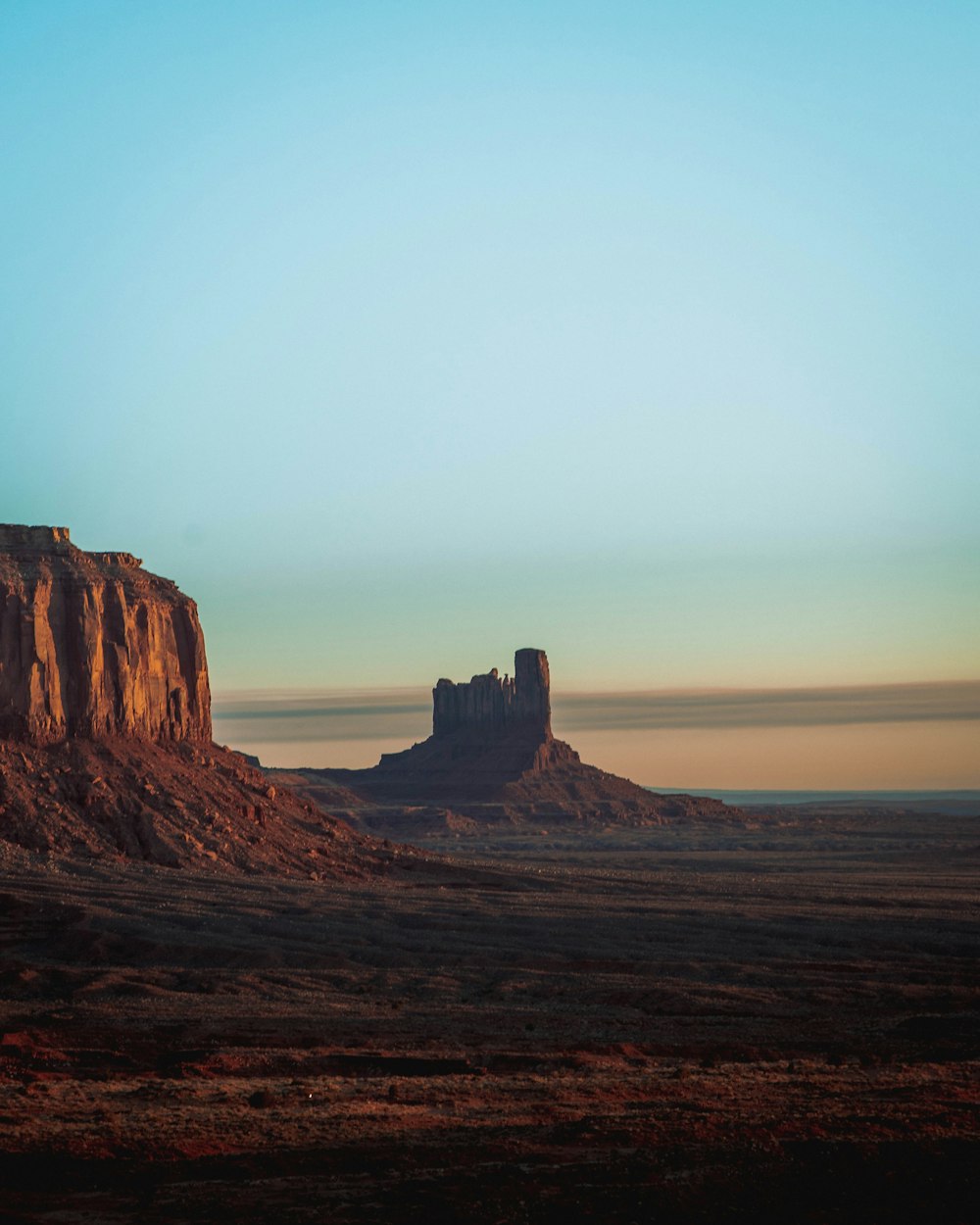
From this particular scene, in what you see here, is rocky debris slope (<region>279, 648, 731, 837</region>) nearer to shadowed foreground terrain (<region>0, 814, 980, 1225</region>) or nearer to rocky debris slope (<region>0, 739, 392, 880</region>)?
rocky debris slope (<region>0, 739, 392, 880</region>)

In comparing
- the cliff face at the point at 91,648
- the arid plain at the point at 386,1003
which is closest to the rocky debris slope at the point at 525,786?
the arid plain at the point at 386,1003

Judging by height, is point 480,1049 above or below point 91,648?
below

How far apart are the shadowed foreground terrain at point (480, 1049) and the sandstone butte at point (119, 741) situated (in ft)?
14.6

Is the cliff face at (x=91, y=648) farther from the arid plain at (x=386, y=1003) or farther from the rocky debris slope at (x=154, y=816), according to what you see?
the rocky debris slope at (x=154, y=816)

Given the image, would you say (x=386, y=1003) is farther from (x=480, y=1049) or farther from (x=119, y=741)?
(x=119, y=741)

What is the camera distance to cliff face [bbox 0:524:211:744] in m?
77.3

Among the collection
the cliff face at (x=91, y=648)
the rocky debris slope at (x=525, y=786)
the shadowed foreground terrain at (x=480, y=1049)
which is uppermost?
the cliff face at (x=91, y=648)

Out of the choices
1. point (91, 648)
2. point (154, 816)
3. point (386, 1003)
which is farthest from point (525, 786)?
point (386, 1003)

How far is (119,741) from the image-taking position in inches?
3177

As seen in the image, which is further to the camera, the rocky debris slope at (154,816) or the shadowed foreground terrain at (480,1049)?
Answer: the rocky debris slope at (154,816)

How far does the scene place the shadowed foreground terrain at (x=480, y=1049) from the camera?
790 inches

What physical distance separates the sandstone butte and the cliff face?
8 centimetres

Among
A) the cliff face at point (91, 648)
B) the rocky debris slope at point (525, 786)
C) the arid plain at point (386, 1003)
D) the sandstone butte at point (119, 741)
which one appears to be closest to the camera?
the arid plain at point (386, 1003)

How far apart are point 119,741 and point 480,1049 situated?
49.7 m
